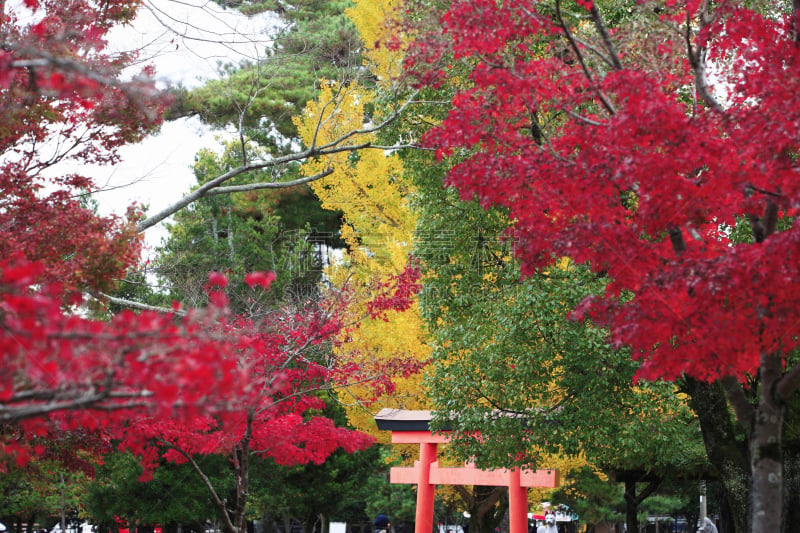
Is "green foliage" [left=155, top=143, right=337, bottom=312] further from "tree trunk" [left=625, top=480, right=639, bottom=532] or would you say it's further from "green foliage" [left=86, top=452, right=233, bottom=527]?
"tree trunk" [left=625, top=480, right=639, bottom=532]

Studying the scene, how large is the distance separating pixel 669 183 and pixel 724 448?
5.66 meters

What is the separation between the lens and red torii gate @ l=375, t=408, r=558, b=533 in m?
13.1

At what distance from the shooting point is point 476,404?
34.5 ft

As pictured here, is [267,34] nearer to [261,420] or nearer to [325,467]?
[261,420]

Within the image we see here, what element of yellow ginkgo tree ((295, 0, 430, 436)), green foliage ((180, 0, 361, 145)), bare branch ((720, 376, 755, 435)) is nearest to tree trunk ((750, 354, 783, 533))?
bare branch ((720, 376, 755, 435))

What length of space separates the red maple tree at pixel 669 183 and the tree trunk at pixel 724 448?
3942mm

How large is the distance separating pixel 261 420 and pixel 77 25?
5057mm

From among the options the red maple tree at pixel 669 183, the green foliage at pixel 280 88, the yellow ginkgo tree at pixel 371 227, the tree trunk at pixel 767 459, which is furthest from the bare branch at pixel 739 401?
the green foliage at pixel 280 88

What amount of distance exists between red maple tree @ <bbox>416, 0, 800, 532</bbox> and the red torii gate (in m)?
7.49

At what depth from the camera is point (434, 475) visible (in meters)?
14.0

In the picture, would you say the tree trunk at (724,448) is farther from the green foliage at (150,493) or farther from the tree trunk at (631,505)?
the green foliage at (150,493)

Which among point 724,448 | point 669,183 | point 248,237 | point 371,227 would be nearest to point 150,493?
point 248,237

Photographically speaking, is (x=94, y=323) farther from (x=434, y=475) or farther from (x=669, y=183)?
(x=434, y=475)

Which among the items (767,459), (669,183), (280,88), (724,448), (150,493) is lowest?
(150,493)
